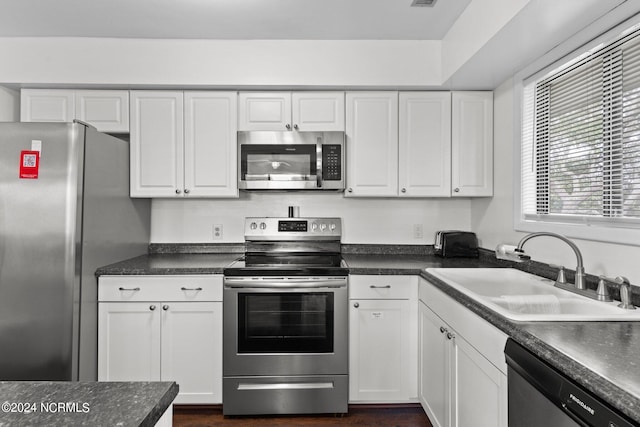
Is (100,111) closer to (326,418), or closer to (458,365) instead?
(326,418)

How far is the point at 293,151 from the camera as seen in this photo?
2686 mm

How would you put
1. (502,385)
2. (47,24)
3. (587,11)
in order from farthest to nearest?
(47,24), (587,11), (502,385)

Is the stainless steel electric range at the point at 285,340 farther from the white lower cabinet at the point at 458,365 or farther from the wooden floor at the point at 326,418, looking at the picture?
the white lower cabinet at the point at 458,365

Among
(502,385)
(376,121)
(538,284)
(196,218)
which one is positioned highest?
(376,121)

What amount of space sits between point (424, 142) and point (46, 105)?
2.67m

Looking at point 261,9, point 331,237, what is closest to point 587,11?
point 261,9

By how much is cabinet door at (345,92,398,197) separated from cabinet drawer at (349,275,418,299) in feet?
2.14

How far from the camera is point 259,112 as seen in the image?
271cm

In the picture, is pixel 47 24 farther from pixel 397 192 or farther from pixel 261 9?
pixel 397 192

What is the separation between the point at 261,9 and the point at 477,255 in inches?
87.1

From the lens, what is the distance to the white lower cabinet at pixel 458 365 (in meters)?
1.38

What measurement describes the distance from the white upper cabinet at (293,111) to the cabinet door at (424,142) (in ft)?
1.55

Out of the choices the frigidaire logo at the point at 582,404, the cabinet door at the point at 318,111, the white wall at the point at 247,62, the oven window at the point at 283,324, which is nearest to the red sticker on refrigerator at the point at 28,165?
the white wall at the point at 247,62

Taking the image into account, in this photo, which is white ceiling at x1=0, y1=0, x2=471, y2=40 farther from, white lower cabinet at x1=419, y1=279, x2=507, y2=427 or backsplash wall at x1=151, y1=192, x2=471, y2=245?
white lower cabinet at x1=419, y1=279, x2=507, y2=427
